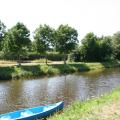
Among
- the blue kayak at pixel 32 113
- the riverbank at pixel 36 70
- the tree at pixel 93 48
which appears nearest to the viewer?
the blue kayak at pixel 32 113

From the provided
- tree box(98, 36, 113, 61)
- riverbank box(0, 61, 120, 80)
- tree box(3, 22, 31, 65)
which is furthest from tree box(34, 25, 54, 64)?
tree box(98, 36, 113, 61)

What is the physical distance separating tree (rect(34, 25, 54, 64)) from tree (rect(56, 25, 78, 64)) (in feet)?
14.7

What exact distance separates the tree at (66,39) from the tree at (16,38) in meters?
11.8

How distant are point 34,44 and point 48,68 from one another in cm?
843

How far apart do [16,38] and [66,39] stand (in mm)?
15529

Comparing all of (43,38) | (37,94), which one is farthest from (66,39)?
(37,94)

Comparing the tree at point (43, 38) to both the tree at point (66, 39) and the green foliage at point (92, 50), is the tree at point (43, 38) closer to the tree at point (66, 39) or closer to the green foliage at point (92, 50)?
the tree at point (66, 39)

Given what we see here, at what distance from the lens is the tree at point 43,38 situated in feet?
208

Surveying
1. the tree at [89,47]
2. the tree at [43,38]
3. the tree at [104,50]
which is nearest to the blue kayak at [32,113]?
the tree at [43,38]

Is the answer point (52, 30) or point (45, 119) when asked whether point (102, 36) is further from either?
point (45, 119)

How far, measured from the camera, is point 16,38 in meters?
57.7

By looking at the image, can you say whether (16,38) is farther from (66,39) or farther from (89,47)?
(89,47)

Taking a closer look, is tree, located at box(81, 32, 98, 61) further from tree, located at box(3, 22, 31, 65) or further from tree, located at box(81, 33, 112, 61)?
tree, located at box(3, 22, 31, 65)

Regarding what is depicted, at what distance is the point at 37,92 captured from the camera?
36.0m
